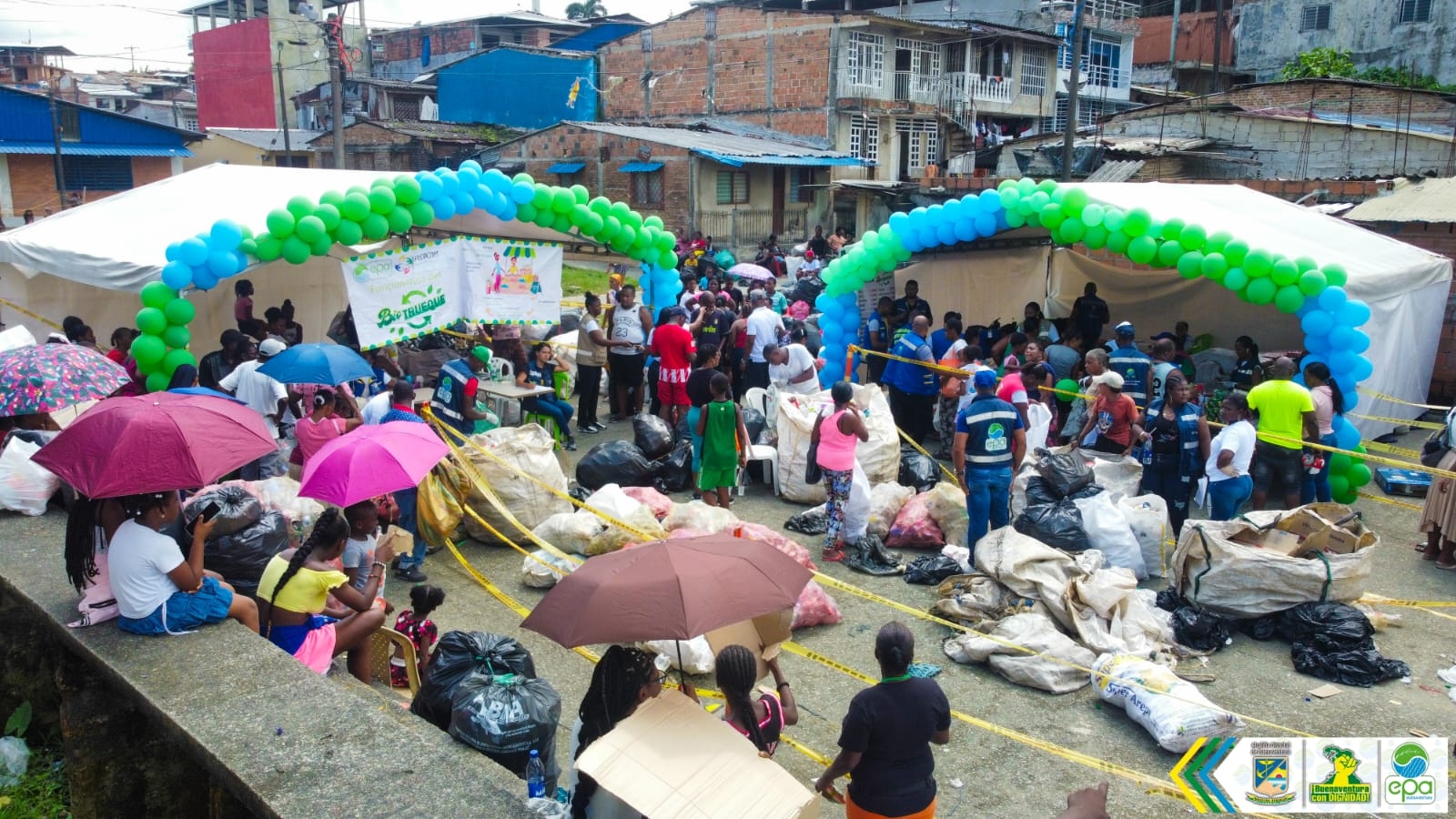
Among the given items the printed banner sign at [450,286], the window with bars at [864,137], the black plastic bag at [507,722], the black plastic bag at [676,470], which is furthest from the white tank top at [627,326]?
the window with bars at [864,137]

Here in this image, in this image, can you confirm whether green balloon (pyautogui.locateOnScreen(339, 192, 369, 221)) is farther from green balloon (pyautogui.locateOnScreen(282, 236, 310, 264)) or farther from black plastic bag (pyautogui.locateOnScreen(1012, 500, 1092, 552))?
black plastic bag (pyautogui.locateOnScreen(1012, 500, 1092, 552))

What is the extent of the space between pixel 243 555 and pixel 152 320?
12.4ft

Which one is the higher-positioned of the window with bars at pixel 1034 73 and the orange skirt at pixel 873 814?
the window with bars at pixel 1034 73

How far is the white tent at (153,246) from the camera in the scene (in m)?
9.87

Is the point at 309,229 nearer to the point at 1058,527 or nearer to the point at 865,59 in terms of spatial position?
the point at 1058,527

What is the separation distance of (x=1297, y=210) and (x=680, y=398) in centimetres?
737

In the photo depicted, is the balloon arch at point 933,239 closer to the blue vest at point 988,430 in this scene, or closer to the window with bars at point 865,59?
the blue vest at point 988,430

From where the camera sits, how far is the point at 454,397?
9328 millimetres

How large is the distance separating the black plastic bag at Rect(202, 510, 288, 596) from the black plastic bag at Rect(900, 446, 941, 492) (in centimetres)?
557

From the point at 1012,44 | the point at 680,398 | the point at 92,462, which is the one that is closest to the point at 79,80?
the point at 1012,44

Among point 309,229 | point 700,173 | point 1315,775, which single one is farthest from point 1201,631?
point 700,173

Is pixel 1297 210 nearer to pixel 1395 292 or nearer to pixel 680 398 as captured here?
pixel 1395 292

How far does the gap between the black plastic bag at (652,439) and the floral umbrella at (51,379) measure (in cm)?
437

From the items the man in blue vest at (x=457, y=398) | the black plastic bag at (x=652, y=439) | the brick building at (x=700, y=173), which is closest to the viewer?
the man in blue vest at (x=457, y=398)
